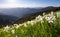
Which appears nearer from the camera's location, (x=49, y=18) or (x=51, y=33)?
(x=51, y=33)

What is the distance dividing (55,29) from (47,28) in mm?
264

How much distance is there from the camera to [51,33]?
7.57 metres

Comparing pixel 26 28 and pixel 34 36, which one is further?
pixel 26 28

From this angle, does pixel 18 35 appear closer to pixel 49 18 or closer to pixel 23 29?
pixel 23 29

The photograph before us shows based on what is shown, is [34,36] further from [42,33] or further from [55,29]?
[55,29]

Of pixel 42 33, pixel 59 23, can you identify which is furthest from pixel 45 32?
pixel 59 23

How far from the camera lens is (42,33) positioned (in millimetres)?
7543

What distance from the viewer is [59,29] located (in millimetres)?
7746

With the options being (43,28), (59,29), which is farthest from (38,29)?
(59,29)

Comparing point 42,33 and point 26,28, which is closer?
point 42,33

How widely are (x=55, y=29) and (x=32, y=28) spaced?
2.61 ft

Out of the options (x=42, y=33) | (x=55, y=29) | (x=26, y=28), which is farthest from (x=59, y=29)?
(x=26, y=28)

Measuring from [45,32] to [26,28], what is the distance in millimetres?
836

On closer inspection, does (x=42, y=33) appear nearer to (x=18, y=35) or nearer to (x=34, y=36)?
(x=34, y=36)
